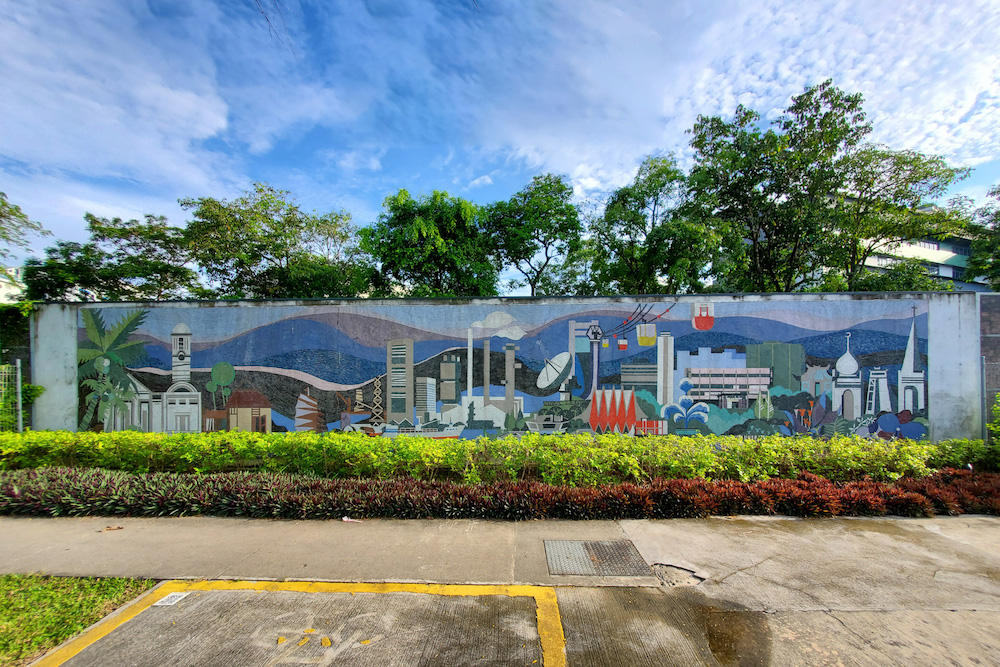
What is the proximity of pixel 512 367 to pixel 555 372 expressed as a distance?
806 mm

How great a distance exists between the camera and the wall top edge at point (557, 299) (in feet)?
24.1

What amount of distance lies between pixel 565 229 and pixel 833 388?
1050cm

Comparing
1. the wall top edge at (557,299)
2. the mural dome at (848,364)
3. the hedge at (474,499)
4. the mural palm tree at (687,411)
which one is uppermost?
the wall top edge at (557,299)

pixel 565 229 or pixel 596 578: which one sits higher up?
pixel 565 229

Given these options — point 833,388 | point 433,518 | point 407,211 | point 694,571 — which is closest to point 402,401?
point 433,518

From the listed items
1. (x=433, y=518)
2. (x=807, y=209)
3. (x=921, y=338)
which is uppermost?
(x=807, y=209)

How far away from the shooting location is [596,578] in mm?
3424

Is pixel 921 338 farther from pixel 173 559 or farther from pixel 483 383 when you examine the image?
pixel 173 559

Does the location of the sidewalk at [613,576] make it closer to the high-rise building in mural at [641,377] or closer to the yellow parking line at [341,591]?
the yellow parking line at [341,591]

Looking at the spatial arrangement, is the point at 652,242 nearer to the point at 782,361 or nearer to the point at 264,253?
the point at 782,361

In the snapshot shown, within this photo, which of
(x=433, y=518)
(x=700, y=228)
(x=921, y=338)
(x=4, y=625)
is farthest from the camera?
(x=700, y=228)

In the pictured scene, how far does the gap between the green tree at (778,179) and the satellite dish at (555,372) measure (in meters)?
8.74

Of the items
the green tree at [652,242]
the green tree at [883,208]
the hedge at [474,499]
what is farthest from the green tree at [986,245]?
the hedge at [474,499]

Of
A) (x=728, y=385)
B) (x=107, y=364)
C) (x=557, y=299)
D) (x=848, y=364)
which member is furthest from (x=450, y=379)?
(x=848, y=364)
